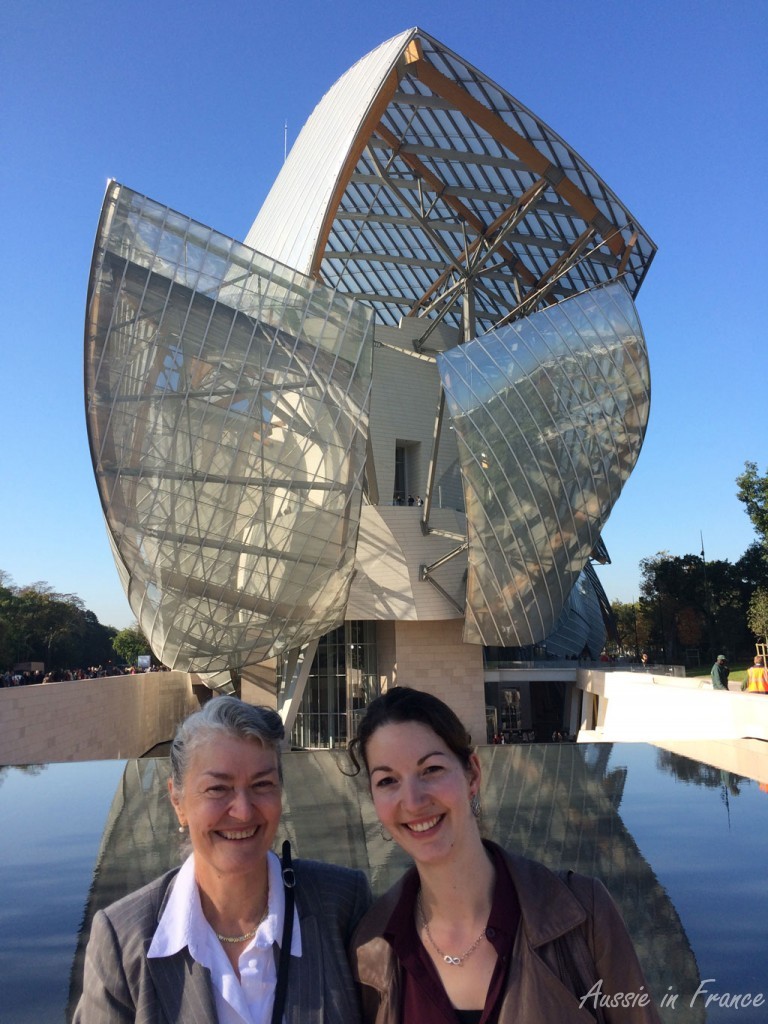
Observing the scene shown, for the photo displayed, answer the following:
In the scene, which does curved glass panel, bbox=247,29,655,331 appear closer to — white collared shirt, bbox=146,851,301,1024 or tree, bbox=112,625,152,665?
white collared shirt, bbox=146,851,301,1024

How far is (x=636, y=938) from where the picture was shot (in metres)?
3.83

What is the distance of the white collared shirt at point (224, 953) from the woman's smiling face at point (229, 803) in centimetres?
12

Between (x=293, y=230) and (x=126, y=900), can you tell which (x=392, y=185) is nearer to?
(x=293, y=230)

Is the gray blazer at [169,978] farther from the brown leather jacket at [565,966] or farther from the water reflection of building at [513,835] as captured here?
A: the water reflection of building at [513,835]

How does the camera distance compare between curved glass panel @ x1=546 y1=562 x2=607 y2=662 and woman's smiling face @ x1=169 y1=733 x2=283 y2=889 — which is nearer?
woman's smiling face @ x1=169 y1=733 x2=283 y2=889

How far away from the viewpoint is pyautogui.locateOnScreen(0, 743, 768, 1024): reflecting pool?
11.9 feet

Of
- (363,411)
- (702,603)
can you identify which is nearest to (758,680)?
(363,411)

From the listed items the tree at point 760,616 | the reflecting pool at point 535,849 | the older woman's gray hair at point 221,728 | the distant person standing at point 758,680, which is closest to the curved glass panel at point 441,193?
the distant person standing at point 758,680

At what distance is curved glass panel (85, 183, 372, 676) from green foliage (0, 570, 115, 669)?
36.2m

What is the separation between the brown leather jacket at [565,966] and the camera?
1.99 metres

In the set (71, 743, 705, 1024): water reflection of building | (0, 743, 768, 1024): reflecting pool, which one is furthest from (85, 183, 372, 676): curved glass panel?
(71, 743, 705, 1024): water reflection of building

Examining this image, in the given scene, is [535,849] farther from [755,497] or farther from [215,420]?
[755,497]

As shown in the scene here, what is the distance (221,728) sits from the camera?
2381 mm

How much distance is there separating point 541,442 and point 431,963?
68.8 feet
